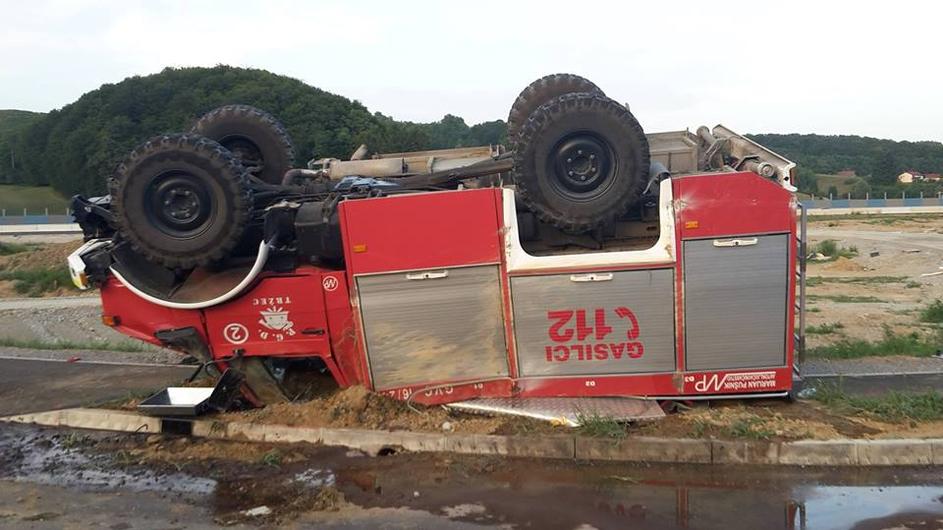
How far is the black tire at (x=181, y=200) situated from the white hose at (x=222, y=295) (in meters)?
0.27

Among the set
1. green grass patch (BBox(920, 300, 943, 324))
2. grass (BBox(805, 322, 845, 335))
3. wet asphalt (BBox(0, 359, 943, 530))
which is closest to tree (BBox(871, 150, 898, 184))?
green grass patch (BBox(920, 300, 943, 324))

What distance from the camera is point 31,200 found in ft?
261

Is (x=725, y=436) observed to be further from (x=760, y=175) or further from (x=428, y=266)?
(x=428, y=266)

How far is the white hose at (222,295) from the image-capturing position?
663 cm

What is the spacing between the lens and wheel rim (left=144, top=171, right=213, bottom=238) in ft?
21.7

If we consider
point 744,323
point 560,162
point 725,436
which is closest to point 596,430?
point 725,436

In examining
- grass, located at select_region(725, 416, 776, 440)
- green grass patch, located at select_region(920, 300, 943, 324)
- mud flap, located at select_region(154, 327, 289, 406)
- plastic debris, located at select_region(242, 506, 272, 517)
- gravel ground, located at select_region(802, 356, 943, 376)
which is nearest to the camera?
plastic debris, located at select_region(242, 506, 272, 517)

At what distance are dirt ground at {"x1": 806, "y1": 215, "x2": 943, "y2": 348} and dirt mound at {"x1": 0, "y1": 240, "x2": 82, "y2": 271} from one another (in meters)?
28.9

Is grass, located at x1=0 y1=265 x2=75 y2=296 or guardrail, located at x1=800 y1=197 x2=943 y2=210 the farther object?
guardrail, located at x1=800 y1=197 x2=943 y2=210

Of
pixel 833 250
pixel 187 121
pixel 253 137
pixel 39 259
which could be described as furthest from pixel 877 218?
pixel 187 121

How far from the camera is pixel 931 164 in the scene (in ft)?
310

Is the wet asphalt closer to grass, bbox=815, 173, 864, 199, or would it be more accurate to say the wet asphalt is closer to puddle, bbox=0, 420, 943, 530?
puddle, bbox=0, 420, 943, 530

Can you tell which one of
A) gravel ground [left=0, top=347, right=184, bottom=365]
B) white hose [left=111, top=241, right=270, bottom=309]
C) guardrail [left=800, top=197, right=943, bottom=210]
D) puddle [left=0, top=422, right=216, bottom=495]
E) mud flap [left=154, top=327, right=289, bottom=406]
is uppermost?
white hose [left=111, top=241, right=270, bottom=309]

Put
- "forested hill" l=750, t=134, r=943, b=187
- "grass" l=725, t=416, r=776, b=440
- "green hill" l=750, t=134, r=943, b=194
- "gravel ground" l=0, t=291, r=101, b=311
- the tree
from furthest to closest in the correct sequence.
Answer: "forested hill" l=750, t=134, r=943, b=187 → the tree → "green hill" l=750, t=134, r=943, b=194 → "gravel ground" l=0, t=291, r=101, b=311 → "grass" l=725, t=416, r=776, b=440
